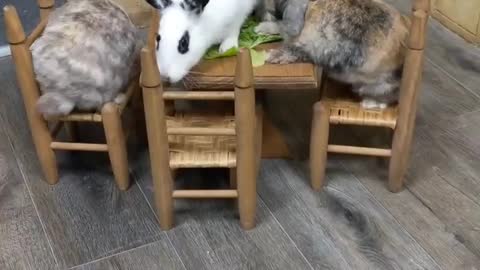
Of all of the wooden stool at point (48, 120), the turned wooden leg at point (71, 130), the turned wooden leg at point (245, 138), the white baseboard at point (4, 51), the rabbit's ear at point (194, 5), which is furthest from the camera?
the white baseboard at point (4, 51)

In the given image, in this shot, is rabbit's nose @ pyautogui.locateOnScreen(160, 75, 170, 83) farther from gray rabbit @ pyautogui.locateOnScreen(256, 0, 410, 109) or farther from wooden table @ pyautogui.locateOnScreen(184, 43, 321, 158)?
gray rabbit @ pyautogui.locateOnScreen(256, 0, 410, 109)

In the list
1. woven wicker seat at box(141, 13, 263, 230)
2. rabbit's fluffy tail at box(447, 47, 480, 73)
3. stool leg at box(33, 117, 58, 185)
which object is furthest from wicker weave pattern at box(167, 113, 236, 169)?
rabbit's fluffy tail at box(447, 47, 480, 73)

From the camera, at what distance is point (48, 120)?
5.31ft

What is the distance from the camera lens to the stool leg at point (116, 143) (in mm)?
1559

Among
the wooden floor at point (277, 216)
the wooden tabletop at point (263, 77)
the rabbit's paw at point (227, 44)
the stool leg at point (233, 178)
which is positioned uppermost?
the rabbit's paw at point (227, 44)

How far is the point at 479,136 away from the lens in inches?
73.4

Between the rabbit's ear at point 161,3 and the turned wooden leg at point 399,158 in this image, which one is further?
the turned wooden leg at point 399,158

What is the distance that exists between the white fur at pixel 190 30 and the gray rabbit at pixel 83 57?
0.17 m

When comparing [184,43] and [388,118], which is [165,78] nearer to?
[184,43]

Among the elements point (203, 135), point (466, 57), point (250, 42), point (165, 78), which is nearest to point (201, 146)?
point (203, 135)

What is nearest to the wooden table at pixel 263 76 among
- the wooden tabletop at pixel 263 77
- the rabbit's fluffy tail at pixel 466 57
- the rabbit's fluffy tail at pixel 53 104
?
the wooden tabletop at pixel 263 77

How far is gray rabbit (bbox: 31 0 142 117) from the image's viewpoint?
1.51m

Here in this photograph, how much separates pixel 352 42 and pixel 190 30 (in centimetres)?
38

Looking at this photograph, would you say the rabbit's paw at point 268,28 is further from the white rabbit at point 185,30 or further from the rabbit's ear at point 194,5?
the rabbit's ear at point 194,5
